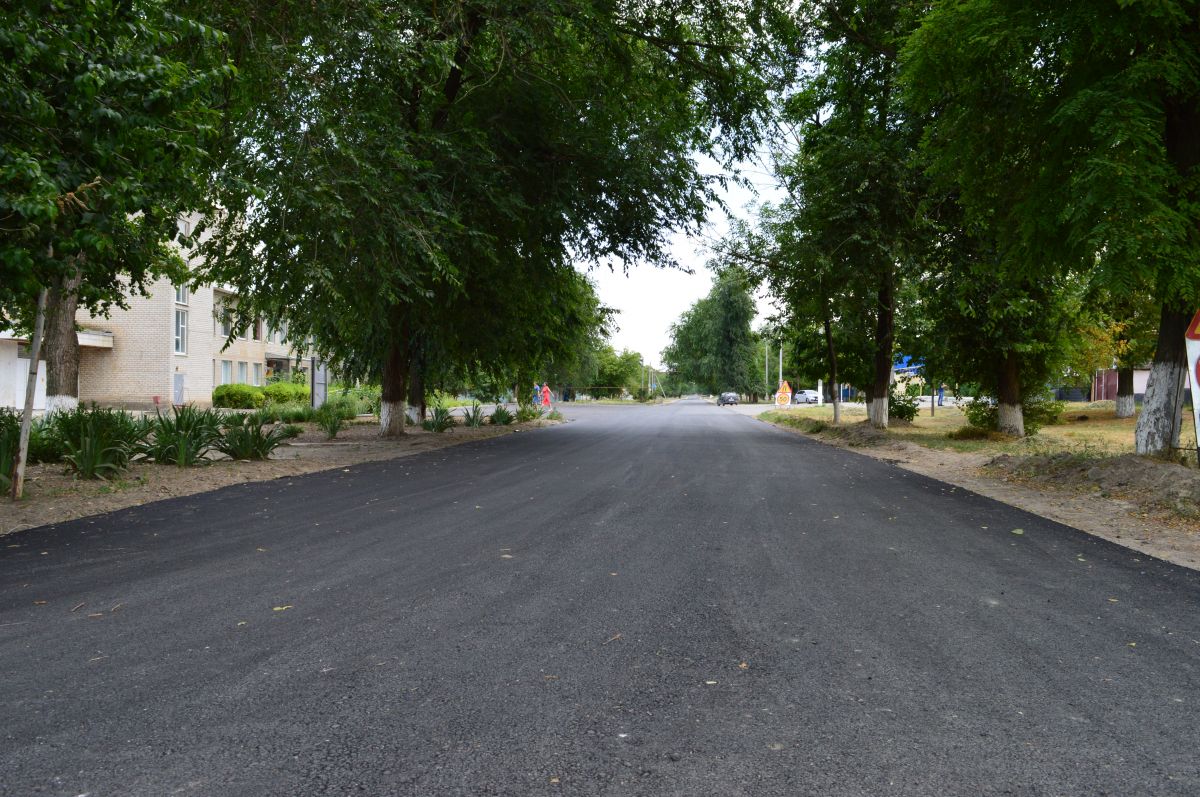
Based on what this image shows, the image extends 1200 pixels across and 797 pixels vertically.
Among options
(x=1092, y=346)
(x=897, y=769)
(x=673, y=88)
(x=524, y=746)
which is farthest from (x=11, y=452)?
(x=1092, y=346)

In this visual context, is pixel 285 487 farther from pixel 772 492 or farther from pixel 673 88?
pixel 673 88

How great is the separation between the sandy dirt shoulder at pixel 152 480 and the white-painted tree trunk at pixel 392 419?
1543 mm

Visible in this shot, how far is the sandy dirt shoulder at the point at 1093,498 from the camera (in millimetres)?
7219

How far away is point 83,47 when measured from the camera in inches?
233

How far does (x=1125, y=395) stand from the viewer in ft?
96.8

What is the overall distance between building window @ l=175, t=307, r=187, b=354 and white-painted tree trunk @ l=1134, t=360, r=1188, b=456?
38.6 metres

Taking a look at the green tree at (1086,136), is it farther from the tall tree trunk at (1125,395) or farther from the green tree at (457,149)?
the tall tree trunk at (1125,395)

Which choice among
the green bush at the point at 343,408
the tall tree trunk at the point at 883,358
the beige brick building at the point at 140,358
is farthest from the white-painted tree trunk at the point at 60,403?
the beige brick building at the point at 140,358

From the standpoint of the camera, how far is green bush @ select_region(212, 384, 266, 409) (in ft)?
127

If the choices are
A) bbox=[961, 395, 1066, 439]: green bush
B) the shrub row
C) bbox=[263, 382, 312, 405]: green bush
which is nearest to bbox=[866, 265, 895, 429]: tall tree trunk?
bbox=[961, 395, 1066, 439]: green bush

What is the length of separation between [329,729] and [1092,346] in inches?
1173

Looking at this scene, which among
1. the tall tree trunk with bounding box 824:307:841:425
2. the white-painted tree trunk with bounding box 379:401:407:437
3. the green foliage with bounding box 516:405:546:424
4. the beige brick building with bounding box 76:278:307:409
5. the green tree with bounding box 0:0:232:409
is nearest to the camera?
the green tree with bounding box 0:0:232:409

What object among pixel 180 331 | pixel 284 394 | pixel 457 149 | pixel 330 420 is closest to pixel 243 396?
pixel 284 394

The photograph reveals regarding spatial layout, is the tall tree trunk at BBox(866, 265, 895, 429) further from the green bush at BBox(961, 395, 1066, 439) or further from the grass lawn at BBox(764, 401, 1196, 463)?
the green bush at BBox(961, 395, 1066, 439)
